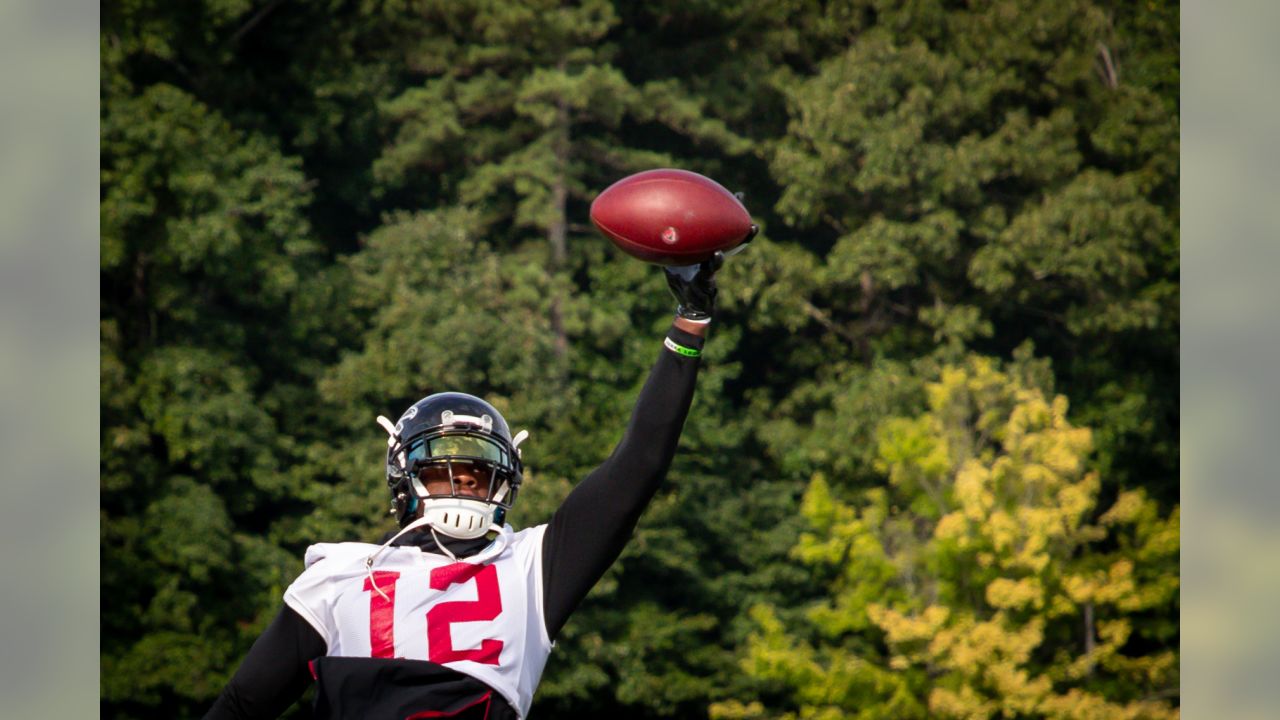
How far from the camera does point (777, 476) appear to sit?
18.8m

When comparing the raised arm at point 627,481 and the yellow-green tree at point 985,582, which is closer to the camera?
the raised arm at point 627,481

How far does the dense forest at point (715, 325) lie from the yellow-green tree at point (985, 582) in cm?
5

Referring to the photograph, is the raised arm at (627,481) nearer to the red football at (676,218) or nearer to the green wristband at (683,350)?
the green wristband at (683,350)

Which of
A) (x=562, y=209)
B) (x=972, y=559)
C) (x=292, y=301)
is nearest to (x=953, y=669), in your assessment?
(x=972, y=559)

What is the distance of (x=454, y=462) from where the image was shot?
7.99 ft

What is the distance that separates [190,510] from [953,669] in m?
7.39

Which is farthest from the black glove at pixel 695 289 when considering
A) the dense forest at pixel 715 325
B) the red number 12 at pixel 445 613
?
the dense forest at pixel 715 325

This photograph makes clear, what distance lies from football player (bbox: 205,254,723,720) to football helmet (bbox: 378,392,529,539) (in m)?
0.01

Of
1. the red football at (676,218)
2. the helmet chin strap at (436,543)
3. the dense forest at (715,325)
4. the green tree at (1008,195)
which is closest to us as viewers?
the helmet chin strap at (436,543)

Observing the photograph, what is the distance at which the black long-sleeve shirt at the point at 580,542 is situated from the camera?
2.18 metres

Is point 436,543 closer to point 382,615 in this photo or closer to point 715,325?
point 382,615

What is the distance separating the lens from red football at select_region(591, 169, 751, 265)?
8.43ft

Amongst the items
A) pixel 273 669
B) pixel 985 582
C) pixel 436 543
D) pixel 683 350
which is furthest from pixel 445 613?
pixel 985 582

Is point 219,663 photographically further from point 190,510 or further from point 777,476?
point 777,476
